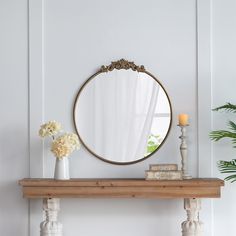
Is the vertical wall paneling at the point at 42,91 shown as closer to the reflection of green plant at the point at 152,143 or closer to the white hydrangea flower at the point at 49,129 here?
the white hydrangea flower at the point at 49,129

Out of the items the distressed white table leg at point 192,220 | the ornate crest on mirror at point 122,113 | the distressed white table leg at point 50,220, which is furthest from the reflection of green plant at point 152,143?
the distressed white table leg at point 50,220

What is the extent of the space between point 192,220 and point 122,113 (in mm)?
946

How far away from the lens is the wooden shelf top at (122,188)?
11.2ft

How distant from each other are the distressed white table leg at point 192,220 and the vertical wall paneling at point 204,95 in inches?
7.7

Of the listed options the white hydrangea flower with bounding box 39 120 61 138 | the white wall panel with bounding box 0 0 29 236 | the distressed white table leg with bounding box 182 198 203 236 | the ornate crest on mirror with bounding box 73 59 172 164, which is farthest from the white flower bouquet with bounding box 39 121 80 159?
the distressed white table leg with bounding box 182 198 203 236

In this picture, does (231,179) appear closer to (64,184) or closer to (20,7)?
(64,184)

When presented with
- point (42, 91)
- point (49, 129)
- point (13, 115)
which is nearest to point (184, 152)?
point (49, 129)

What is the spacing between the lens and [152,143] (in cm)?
370

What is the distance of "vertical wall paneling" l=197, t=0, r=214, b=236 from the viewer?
12.1 ft

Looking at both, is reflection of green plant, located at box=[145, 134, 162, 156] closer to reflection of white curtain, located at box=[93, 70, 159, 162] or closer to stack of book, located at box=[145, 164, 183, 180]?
reflection of white curtain, located at box=[93, 70, 159, 162]

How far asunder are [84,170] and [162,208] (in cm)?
66

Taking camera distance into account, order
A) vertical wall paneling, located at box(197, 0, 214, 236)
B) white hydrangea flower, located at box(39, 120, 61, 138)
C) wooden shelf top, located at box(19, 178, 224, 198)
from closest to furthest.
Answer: wooden shelf top, located at box(19, 178, 224, 198) < white hydrangea flower, located at box(39, 120, 61, 138) < vertical wall paneling, located at box(197, 0, 214, 236)

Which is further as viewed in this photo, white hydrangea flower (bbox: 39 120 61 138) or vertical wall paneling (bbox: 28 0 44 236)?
vertical wall paneling (bbox: 28 0 44 236)

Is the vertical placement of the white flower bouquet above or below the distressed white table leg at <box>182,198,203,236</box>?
above
